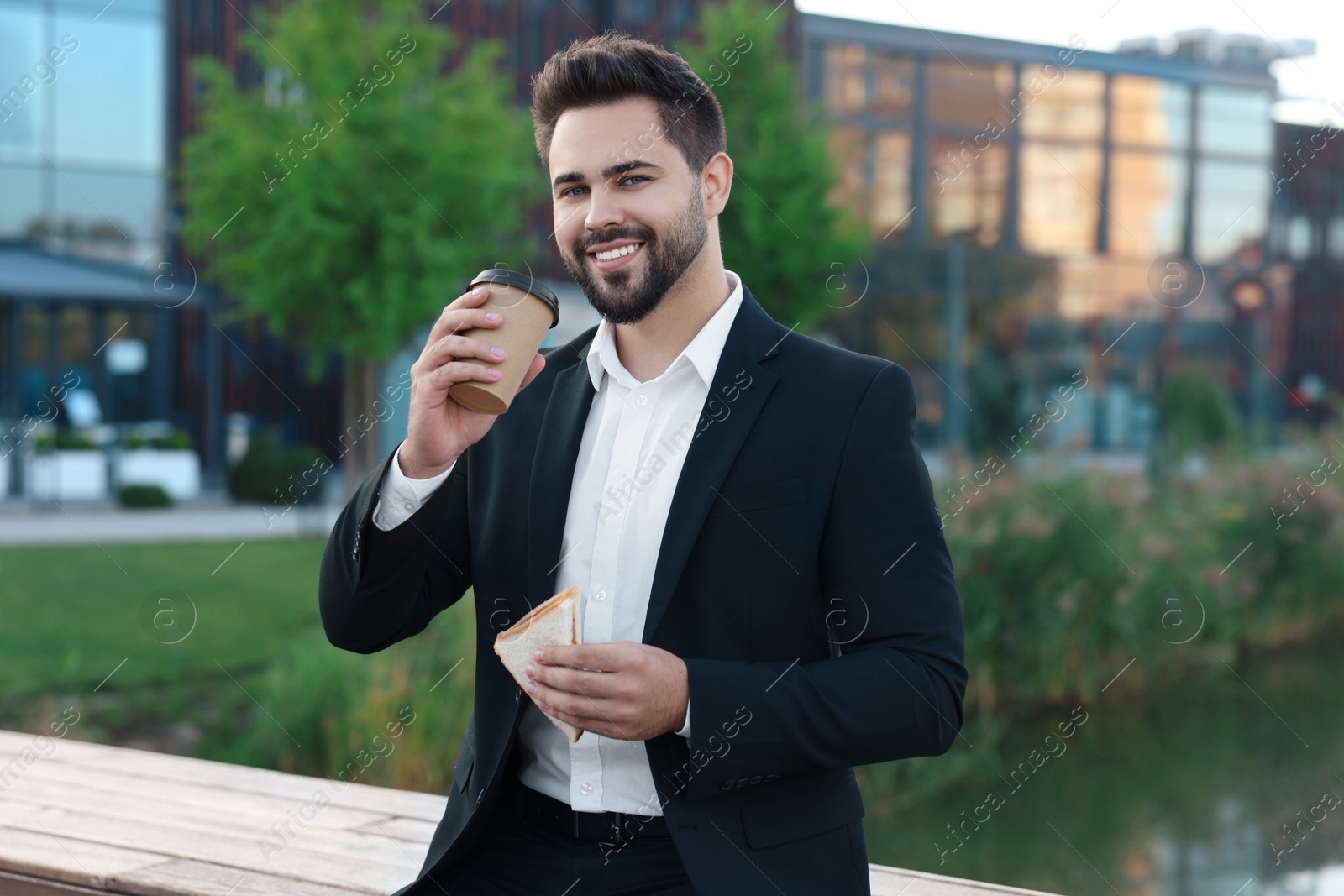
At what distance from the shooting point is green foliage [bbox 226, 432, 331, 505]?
16.8m

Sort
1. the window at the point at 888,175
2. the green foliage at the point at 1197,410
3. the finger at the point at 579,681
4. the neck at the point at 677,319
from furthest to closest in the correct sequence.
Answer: the window at the point at 888,175
the green foliage at the point at 1197,410
the neck at the point at 677,319
the finger at the point at 579,681

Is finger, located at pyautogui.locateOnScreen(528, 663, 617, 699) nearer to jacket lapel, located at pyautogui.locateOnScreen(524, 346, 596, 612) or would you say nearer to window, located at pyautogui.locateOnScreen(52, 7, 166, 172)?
jacket lapel, located at pyautogui.locateOnScreen(524, 346, 596, 612)

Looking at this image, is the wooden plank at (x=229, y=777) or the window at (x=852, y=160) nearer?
the wooden plank at (x=229, y=777)

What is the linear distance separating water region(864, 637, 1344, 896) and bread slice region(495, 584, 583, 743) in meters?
4.03

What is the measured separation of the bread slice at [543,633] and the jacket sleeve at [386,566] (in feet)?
1.09

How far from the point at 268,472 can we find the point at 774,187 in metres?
7.87

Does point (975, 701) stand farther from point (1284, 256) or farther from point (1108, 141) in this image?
point (1284, 256)

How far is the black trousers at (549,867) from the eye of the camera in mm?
1972

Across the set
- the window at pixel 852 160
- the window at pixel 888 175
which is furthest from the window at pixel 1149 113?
the window at pixel 852 160

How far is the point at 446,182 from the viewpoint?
43.0ft

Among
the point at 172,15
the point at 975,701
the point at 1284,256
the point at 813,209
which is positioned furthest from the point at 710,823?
the point at 1284,256

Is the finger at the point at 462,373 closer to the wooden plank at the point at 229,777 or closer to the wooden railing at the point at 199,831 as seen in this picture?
the wooden railing at the point at 199,831

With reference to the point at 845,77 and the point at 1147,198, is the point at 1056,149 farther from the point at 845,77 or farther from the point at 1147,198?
the point at 845,77

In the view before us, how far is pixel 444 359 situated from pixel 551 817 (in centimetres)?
77
